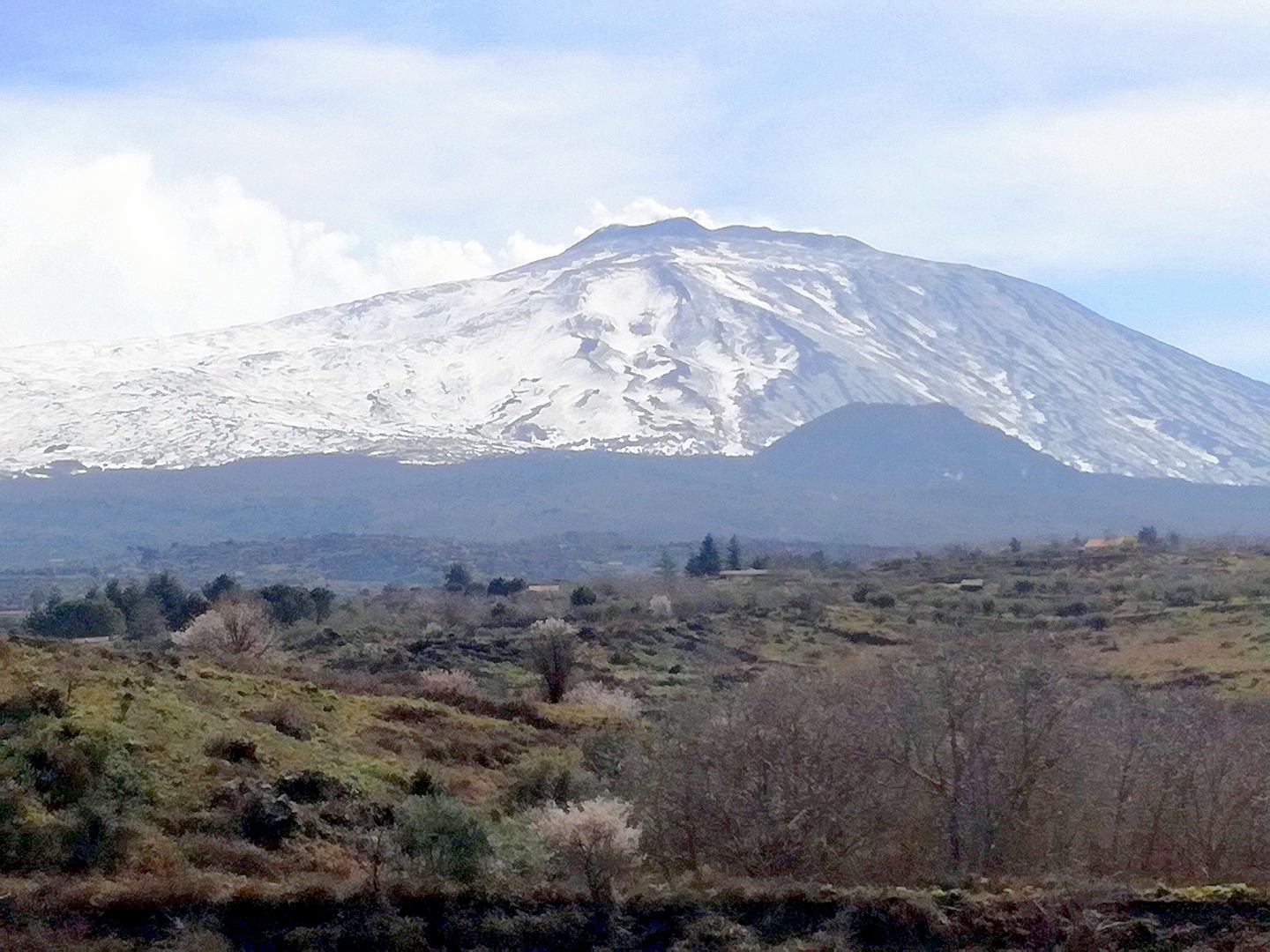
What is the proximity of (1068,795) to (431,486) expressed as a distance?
16304 centimetres

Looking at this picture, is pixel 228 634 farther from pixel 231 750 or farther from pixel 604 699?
pixel 231 750

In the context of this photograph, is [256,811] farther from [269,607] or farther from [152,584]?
[152,584]

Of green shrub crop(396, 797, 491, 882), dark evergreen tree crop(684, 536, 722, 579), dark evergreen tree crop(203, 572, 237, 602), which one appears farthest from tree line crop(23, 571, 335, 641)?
green shrub crop(396, 797, 491, 882)

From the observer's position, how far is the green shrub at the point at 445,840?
1688 cm

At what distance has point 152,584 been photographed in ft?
218

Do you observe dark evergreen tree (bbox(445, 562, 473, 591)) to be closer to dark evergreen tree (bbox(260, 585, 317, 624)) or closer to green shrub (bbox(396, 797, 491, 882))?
dark evergreen tree (bbox(260, 585, 317, 624))

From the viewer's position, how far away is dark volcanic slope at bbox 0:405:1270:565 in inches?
6639

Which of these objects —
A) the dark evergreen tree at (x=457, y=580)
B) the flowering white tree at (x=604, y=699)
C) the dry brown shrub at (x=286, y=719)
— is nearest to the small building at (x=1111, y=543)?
the dark evergreen tree at (x=457, y=580)

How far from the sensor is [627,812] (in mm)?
18453

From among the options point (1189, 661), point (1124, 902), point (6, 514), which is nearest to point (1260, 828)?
point (1124, 902)

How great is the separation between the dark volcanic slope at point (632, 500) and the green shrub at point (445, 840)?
143m

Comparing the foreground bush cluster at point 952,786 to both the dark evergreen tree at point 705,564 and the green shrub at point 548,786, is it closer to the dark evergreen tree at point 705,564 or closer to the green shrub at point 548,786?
the green shrub at point 548,786

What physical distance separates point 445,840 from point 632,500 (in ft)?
524

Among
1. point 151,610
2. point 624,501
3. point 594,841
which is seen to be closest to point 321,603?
point 151,610
